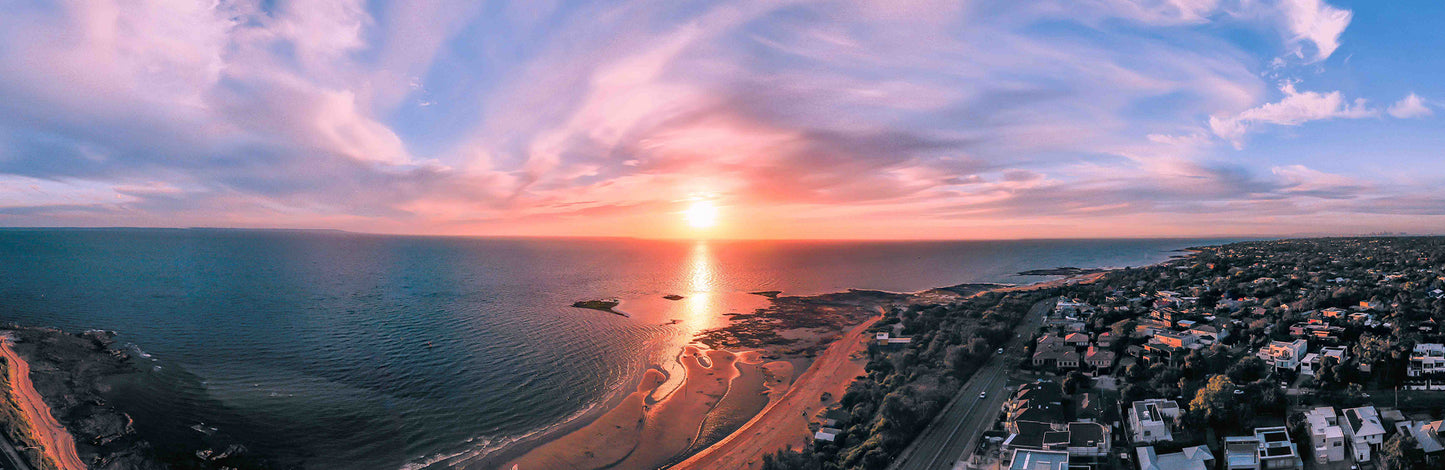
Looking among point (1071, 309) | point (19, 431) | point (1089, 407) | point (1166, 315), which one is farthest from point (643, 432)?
point (1071, 309)

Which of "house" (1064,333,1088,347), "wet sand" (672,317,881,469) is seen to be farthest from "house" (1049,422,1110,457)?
"house" (1064,333,1088,347)

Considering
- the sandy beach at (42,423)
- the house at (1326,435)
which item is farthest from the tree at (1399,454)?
the sandy beach at (42,423)

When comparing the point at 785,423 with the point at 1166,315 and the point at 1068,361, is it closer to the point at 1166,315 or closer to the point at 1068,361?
the point at 1068,361

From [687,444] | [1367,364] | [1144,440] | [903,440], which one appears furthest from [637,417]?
[1367,364]

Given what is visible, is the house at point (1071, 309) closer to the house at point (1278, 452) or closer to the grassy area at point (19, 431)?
the house at point (1278, 452)

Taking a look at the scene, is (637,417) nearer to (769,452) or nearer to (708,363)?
(769,452)

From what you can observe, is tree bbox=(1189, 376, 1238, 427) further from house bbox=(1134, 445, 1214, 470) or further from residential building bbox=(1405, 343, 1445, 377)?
residential building bbox=(1405, 343, 1445, 377)

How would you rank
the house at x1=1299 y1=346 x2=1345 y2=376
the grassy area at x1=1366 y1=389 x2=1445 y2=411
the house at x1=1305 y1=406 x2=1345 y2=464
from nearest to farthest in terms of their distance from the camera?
the house at x1=1305 y1=406 x2=1345 y2=464 < the grassy area at x1=1366 y1=389 x2=1445 y2=411 < the house at x1=1299 y1=346 x2=1345 y2=376
